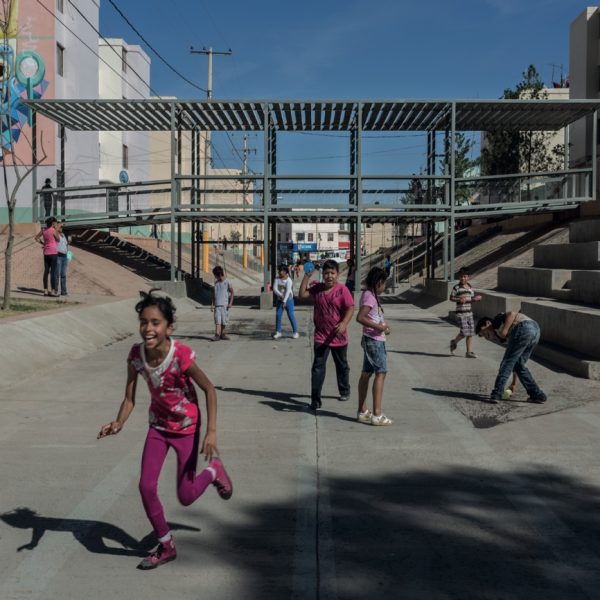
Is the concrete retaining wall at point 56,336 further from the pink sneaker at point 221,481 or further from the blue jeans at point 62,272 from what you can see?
the pink sneaker at point 221,481

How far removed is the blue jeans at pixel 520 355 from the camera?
8539 mm

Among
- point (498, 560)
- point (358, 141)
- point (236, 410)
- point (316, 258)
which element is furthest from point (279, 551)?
point (316, 258)

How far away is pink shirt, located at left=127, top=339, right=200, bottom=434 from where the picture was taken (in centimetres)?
406

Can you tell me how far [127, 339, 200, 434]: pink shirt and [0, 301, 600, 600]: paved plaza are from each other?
0.78 m

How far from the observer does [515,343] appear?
8570mm

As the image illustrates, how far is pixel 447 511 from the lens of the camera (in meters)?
4.98

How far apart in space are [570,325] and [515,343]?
12.0 ft

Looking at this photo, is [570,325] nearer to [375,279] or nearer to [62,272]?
[375,279]

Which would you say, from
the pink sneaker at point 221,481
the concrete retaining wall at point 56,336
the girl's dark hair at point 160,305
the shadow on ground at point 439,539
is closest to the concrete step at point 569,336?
the shadow on ground at point 439,539

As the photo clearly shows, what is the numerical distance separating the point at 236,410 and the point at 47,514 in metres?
3.57

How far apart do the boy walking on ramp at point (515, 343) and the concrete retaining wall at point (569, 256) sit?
714 cm

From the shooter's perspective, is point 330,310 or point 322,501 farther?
point 330,310

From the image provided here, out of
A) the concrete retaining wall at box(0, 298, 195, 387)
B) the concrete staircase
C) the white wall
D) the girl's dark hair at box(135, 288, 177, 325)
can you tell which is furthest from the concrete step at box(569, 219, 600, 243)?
the white wall

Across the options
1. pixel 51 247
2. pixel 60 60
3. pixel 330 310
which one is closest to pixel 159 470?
pixel 330 310
